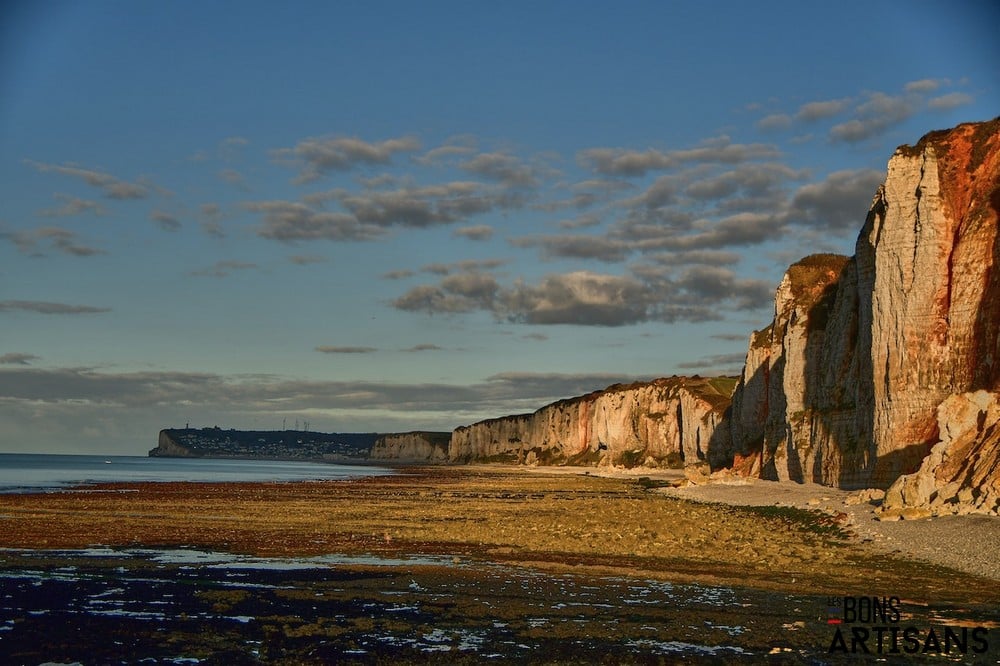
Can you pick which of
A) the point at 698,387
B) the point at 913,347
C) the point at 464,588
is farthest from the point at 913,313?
the point at 698,387

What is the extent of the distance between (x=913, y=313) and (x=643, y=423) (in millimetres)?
110071

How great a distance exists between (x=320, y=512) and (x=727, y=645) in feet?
113

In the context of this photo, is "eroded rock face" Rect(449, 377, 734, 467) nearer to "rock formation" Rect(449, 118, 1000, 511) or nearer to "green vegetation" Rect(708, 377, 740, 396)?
"green vegetation" Rect(708, 377, 740, 396)

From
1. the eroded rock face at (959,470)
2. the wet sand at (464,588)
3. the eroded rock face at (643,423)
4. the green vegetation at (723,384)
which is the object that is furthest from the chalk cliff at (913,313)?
the green vegetation at (723,384)

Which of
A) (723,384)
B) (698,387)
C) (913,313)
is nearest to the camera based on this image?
(913,313)

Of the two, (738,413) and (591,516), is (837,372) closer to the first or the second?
(591,516)

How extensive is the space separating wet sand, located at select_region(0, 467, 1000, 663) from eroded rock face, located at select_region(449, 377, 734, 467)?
88936mm

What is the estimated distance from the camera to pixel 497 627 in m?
16.9

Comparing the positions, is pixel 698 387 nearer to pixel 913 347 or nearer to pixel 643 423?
pixel 643 423

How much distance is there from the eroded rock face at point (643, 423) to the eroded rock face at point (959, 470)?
7836 cm

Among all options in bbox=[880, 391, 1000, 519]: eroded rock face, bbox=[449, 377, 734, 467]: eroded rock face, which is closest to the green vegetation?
bbox=[449, 377, 734, 467]: eroded rock face

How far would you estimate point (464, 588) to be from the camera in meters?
21.4

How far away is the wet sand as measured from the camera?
15508 mm

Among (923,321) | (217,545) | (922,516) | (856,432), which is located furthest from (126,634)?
(856,432)
